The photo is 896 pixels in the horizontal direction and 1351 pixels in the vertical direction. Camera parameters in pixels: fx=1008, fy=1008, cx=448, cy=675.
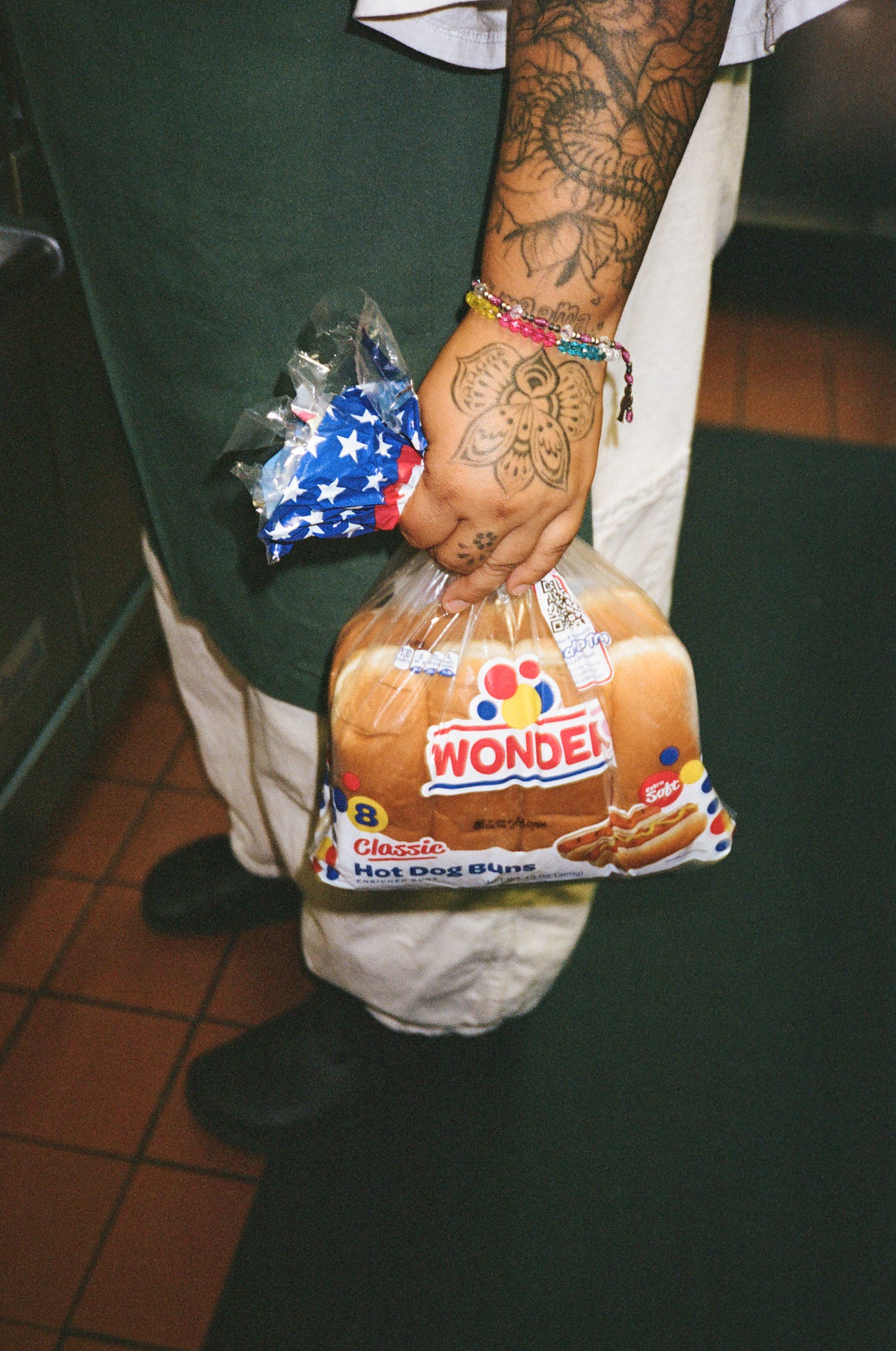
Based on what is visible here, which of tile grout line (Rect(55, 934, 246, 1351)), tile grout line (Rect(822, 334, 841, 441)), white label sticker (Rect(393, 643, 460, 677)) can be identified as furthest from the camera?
tile grout line (Rect(822, 334, 841, 441))

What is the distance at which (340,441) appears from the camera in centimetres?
58

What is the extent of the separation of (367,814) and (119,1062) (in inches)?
26.5

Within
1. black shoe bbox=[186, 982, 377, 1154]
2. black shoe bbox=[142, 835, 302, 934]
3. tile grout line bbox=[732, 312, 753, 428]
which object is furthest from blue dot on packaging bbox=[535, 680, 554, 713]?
tile grout line bbox=[732, 312, 753, 428]

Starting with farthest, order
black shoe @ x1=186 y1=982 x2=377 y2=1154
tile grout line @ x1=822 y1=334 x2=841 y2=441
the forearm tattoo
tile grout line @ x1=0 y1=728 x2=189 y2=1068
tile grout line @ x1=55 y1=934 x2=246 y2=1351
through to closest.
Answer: tile grout line @ x1=822 y1=334 x2=841 y2=441 < tile grout line @ x1=0 y1=728 x2=189 y2=1068 < black shoe @ x1=186 y1=982 x2=377 y2=1154 < tile grout line @ x1=55 y1=934 x2=246 y2=1351 < the forearm tattoo

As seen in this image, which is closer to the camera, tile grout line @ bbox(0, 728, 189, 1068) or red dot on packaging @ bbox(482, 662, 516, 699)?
red dot on packaging @ bbox(482, 662, 516, 699)

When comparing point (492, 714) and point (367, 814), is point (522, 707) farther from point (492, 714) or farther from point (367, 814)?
point (367, 814)

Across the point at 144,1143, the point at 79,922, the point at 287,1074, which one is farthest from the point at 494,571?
the point at 79,922

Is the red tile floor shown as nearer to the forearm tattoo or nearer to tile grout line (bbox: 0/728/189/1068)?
tile grout line (bbox: 0/728/189/1068)

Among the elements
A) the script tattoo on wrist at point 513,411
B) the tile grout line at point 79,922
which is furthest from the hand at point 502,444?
the tile grout line at point 79,922

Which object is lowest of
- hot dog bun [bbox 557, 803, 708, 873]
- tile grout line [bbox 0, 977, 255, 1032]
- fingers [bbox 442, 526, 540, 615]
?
tile grout line [bbox 0, 977, 255, 1032]

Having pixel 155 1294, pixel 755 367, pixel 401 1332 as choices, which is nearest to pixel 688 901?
pixel 401 1332

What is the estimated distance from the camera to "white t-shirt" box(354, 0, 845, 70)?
1.78 feet

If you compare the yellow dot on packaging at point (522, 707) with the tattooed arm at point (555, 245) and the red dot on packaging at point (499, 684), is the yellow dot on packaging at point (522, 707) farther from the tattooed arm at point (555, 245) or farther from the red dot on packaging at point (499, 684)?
the tattooed arm at point (555, 245)

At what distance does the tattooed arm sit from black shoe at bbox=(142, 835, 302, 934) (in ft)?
2.62
